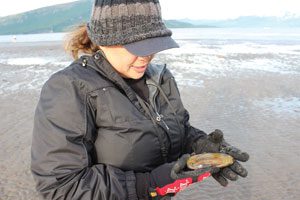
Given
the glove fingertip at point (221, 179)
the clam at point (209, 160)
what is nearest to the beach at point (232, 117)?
the glove fingertip at point (221, 179)

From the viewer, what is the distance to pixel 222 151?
2582 mm

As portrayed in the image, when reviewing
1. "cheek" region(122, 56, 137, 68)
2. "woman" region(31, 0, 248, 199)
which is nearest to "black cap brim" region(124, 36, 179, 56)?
"woman" region(31, 0, 248, 199)

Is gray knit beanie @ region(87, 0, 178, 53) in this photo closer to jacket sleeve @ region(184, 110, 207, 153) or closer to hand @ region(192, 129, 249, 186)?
jacket sleeve @ region(184, 110, 207, 153)

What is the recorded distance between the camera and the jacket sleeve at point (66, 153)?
202 cm

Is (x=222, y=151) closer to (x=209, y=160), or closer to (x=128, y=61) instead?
(x=209, y=160)

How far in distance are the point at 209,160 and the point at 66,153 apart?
93 cm

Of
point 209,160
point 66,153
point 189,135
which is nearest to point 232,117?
point 189,135

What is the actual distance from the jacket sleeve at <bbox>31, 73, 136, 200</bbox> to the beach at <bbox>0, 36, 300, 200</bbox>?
3.27 metres

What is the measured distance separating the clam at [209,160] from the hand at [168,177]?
56 millimetres

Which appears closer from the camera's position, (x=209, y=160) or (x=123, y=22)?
(x=123, y=22)

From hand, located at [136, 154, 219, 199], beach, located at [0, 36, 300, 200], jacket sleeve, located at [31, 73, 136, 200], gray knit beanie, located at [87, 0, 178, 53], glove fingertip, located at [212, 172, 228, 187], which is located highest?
gray knit beanie, located at [87, 0, 178, 53]

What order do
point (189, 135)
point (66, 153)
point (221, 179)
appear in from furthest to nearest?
1. point (189, 135)
2. point (221, 179)
3. point (66, 153)

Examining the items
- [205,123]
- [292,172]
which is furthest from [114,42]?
[205,123]

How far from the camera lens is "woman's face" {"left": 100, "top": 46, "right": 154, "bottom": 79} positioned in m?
2.32
